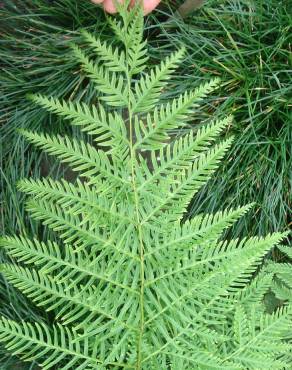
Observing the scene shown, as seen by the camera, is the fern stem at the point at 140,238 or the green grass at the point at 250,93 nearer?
the fern stem at the point at 140,238

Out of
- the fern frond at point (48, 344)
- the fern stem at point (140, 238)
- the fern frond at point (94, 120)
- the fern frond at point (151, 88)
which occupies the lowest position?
the fern frond at point (48, 344)

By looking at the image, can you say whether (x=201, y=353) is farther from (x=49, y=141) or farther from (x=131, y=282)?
(x=49, y=141)

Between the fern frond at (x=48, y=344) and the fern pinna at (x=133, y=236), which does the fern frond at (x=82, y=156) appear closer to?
the fern pinna at (x=133, y=236)

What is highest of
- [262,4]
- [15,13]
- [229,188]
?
[262,4]

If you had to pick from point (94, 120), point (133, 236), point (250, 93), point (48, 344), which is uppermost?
point (250, 93)

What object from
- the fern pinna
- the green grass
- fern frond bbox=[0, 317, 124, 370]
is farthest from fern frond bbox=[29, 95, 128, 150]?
the green grass

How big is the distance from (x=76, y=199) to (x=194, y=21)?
1.17 meters

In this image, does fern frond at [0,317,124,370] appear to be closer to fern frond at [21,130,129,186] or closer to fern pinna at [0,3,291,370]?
fern pinna at [0,3,291,370]

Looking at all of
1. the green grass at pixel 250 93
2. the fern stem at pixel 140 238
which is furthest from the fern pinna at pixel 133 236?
the green grass at pixel 250 93

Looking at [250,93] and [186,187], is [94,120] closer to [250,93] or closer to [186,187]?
[186,187]

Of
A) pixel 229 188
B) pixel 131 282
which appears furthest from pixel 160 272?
pixel 229 188

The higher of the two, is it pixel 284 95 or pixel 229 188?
pixel 284 95

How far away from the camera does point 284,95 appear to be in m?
1.65

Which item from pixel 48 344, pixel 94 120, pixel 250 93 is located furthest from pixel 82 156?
pixel 250 93
